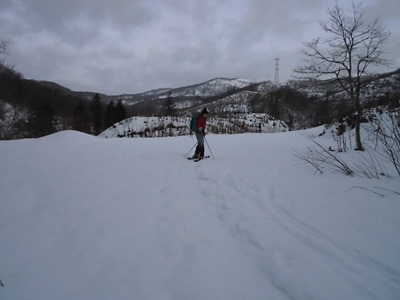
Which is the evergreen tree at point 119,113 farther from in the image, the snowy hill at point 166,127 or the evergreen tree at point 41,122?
the snowy hill at point 166,127

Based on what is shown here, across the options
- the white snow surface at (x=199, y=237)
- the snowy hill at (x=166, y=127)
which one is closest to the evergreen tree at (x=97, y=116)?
the snowy hill at (x=166, y=127)

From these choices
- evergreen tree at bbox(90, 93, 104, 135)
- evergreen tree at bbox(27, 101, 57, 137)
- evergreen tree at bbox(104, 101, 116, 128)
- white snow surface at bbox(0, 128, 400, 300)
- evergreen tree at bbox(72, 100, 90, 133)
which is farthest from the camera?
evergreen tree at bbox(90, 93, 104, 135)

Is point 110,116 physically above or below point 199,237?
above

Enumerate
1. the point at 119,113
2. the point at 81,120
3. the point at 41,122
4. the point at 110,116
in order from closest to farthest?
the point at 41,122, the point at 110,116, the point at 119,113, the point at 81,120

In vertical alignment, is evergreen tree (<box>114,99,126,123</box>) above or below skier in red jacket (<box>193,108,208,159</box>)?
above

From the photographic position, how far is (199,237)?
3.62m

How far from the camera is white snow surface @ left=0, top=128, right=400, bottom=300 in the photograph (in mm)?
2615

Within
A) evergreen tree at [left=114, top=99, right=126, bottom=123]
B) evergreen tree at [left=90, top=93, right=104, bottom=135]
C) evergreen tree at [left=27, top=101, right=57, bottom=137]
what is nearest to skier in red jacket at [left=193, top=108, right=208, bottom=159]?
evergreen tree at [left=27, top=101, right=57, bottom=137]

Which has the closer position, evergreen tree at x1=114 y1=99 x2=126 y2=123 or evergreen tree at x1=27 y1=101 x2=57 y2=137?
evergreen tree at x1=27 y1=101 x2=57 y2=137

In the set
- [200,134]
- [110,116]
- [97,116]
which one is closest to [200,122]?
[200,134]

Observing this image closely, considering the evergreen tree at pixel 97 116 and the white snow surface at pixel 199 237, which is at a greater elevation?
the evergreen tree at pixel 97 116

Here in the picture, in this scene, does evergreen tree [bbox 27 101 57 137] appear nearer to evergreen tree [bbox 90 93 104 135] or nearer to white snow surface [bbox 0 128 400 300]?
evergreen tree [bbox 90 93 104 135]

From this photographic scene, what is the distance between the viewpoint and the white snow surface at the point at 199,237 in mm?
2615

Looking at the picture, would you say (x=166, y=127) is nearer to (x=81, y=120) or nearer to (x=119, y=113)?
(x=119, y=113)
